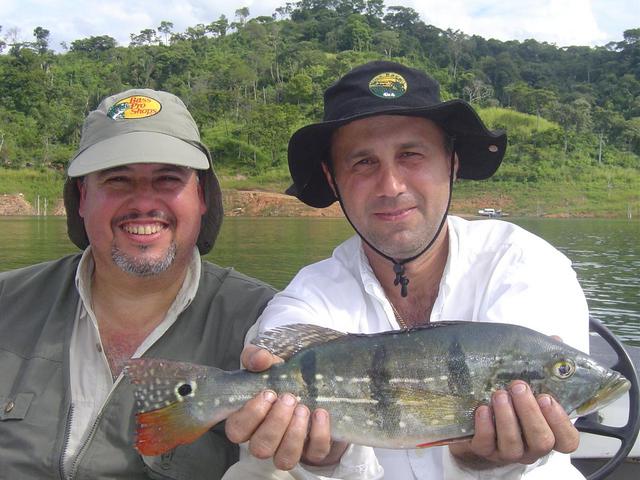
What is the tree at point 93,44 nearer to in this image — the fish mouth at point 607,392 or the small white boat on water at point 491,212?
the small white boat on water at point 491,212

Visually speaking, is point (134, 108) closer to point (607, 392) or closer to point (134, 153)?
point (134, 153)

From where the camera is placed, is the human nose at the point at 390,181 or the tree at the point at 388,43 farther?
the tree at the point at 388,43

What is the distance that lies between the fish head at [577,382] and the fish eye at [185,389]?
1649 millimetres

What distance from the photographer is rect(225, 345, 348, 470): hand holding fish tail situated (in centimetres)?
323

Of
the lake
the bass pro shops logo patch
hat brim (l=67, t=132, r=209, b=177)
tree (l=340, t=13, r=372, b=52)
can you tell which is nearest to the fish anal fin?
hat brim (l=67, t=132, r=209, b=177)

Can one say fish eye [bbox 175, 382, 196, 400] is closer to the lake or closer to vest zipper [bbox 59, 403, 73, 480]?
vest zipper [bbox 59, 403, 73, 480]

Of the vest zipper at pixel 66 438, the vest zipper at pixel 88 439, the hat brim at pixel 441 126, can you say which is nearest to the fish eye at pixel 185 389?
the vest zipper at pixel 88 439

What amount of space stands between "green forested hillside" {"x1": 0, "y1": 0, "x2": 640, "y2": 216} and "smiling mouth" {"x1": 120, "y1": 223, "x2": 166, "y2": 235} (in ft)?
257

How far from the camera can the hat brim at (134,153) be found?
4254 mm

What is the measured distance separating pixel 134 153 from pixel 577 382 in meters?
2.86

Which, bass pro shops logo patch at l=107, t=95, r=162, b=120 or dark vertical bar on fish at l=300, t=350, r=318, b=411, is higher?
bass pro shops logo patch at l=107, t=95, r=162, b=120

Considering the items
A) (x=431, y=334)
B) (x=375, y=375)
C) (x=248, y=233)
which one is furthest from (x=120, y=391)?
(x=248, y=233)

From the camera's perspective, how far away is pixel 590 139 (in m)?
98.8

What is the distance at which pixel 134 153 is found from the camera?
427 cm
